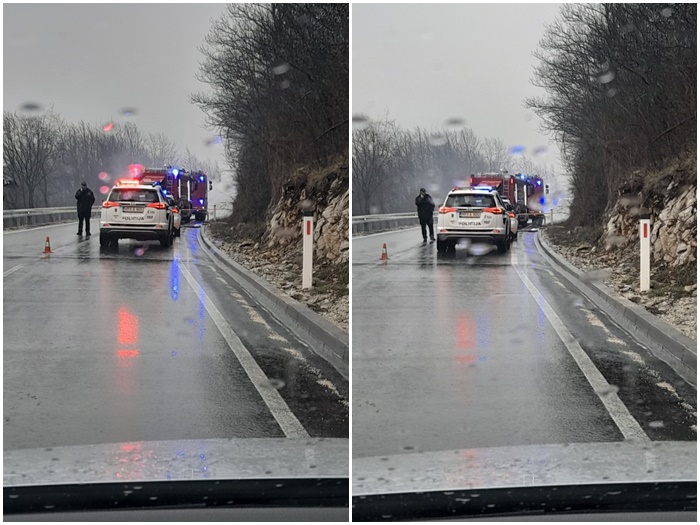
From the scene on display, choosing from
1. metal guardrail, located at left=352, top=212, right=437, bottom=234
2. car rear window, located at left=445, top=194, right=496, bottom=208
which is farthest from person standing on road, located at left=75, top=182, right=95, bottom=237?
car rear window, located at left=445, top=194, right=496, bottom=208

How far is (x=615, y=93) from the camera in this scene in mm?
8531

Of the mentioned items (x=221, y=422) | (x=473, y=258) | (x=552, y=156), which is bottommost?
(x=221, y=422)

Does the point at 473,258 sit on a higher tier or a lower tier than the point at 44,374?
higher

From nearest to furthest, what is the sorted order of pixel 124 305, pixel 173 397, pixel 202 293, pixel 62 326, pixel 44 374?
pixel 173 397, pixel 44 374, pixel 62 326, pixel 124 305, pixel 202 293

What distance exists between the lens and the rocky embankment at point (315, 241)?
838cm

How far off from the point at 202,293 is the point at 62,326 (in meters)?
1.87

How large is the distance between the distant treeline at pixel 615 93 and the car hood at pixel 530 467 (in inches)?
189

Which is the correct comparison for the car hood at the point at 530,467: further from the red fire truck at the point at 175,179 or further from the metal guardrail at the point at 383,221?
the metal guardrail at the point at 383,221

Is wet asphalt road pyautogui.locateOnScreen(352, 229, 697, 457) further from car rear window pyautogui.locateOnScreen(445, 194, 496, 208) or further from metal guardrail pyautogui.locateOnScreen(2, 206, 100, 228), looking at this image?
metal guardrail pyautogui.locateOnScreen(2, 206, 100, 228)

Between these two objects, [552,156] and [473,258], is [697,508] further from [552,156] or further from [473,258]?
[473,258]

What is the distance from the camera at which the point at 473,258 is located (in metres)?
8.78

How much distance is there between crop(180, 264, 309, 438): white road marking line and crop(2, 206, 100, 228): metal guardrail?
1.36 meters

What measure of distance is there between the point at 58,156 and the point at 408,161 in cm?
218

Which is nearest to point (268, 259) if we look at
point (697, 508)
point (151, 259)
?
point (151, 259)
